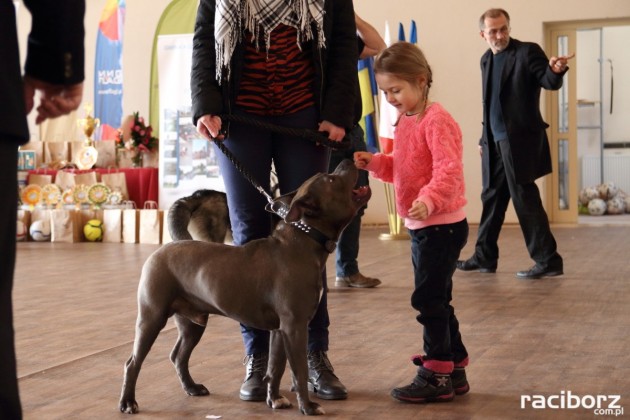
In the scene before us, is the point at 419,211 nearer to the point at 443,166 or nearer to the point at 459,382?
the point at 443,166

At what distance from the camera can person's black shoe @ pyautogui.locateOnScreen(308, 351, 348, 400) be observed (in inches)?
102

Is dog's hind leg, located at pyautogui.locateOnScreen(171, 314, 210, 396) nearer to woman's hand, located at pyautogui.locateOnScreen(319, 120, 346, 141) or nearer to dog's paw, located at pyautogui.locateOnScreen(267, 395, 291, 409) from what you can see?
dog's paw, located at pyautogui.locateOnScreen(267, 395, 291, 409)

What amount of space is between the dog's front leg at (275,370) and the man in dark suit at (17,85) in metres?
1.14

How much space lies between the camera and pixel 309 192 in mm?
2324

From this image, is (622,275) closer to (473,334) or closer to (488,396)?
(473,334)

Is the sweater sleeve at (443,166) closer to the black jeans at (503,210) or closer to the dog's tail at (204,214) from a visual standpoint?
the dog's tail at (204,214)

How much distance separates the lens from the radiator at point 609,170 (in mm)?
14375

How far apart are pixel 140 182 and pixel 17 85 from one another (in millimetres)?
8625

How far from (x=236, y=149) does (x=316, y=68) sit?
0.32m

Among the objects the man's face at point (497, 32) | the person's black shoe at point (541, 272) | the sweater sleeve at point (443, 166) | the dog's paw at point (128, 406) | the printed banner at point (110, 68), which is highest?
the printed banner at point (110, 68)

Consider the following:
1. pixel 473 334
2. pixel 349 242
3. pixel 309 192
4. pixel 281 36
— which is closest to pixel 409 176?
pixel 309 192

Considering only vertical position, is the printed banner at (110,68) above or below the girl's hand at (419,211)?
above

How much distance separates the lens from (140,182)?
9781 mm

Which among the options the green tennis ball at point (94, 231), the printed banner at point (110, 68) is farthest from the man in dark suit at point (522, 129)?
the printed banner at point (110, 68)
